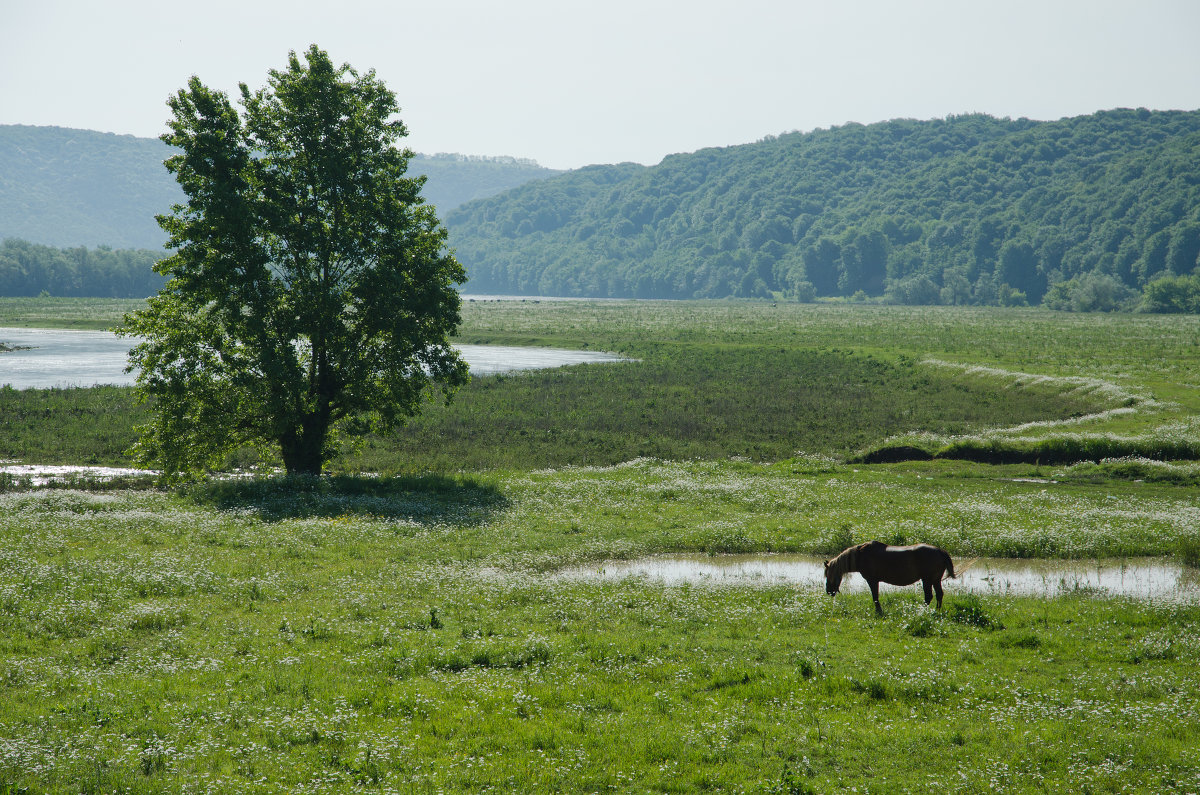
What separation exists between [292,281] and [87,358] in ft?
217

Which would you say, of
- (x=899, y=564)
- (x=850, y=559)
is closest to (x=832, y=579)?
(x=850, y=559)

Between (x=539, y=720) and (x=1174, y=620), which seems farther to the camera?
(x=1174, y=620)

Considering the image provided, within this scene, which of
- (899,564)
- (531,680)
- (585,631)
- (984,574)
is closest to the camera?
(531,680)

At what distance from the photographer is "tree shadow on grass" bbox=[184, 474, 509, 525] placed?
2931 cm

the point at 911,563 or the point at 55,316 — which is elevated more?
the point at 55,316

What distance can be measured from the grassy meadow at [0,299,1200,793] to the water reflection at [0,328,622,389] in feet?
94.0

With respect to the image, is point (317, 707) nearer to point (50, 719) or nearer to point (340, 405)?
point (50, 719)

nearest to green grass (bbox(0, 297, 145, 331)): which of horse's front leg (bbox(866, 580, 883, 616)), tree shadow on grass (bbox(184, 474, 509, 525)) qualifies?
tree shadow on grass (bbox(184, 474, 509, 525))

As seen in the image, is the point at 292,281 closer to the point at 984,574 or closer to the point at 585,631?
the point at 585,631

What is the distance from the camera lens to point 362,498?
3142 centimetres

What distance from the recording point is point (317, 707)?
1339 cm

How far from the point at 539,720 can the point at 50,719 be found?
7.41 metres

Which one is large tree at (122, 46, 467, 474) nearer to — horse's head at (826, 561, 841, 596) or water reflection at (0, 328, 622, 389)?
horse's head at (826, 561, 841, 596)

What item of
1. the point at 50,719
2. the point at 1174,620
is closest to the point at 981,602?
the point at 1174,620
